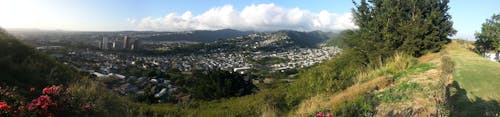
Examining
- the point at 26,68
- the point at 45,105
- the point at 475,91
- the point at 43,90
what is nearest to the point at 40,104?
the point at 45,105

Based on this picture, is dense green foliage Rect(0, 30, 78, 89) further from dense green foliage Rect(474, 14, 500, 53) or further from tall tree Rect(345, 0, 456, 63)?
dense green foliage Rect(474, 14, 500, 53)

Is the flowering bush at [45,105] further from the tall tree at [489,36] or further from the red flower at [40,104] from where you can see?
the tall tree at [489,36]

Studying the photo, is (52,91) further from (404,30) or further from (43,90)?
(404,30)

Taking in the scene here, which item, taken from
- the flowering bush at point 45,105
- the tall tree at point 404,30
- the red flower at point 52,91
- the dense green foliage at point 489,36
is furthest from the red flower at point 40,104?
the dense green foliage at point 489,36

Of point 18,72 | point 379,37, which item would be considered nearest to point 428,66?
point 379,37

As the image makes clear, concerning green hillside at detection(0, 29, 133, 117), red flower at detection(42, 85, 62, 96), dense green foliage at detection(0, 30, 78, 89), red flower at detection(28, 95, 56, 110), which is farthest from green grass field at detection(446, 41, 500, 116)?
dense green foliage at detection(0, 30, 78, 89)

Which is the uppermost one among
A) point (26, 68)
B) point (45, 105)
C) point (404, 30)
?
point (404, 30)
